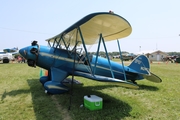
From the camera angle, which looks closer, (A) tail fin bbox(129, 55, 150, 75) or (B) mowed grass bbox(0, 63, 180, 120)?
(B) mowed grass bbox(0, 63, 180, 120)

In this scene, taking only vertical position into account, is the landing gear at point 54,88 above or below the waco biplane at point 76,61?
below

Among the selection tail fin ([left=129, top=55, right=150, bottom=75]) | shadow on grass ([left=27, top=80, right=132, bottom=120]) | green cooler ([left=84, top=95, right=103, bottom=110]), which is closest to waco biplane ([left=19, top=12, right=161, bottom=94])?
tail fin ([left=129, top=55, right=150, bottom=75])

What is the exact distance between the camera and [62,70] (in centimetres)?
647

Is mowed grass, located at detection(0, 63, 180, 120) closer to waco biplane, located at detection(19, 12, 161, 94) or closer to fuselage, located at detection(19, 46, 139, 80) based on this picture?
waco biplane, located at detection(19, 12, 161, 94)

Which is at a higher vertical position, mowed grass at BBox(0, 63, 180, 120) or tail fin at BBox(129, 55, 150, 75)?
tail fin at BBox(129, 55, 150, 75)

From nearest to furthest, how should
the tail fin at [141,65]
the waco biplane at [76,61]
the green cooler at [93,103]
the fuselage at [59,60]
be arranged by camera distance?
the green cooler at [93,103]
the waco biplane at [76,61]
the fuselage at [59,60]
the tail fin at [141,65]

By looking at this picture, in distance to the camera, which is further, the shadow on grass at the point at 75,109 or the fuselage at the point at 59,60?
the fuselage at the point at 59,60

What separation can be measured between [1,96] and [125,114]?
4706 millimetres

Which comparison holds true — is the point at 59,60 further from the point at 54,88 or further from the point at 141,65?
the point at 141,65

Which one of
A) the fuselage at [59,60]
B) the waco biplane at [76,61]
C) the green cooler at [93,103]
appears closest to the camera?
the green cooler at [93,103]

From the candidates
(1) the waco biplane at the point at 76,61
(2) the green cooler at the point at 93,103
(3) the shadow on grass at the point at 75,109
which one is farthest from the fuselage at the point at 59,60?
(2) the green cooler at the point at 93,103

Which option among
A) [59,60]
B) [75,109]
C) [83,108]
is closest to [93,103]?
[83,108]

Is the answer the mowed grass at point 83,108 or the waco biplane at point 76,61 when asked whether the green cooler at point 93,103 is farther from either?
the waco biplane at point 76,61

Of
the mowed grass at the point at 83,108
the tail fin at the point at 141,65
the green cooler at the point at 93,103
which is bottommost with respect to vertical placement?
the mowed grass at the point at 83,108
